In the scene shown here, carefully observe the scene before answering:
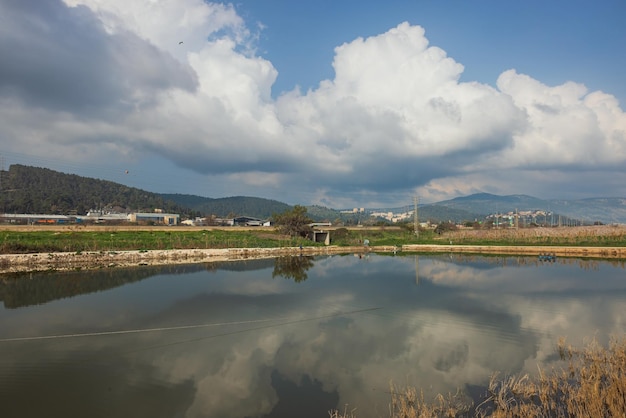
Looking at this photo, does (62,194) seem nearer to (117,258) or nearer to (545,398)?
(117,258)

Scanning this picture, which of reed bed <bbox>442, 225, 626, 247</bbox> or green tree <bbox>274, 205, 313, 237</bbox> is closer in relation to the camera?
reed bed <bbox>442, 225, 626, 247</bbox>

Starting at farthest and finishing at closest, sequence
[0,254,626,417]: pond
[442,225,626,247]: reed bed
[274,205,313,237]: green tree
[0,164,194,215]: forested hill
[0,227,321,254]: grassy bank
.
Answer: [0,164,194,215]: forested hill < [274,205,313,237]: green tree < [442,225,626,247]: reed bed < [0,227,321,254]: grassy bank < [0,254,626,417]: pond

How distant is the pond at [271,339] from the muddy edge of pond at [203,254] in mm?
7736

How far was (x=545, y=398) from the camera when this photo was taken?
721cm

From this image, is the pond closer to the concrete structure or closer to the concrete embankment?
the concrete embankment

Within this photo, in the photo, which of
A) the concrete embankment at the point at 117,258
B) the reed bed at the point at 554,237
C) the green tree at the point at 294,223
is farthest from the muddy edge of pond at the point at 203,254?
the green tree at the point at 294,223

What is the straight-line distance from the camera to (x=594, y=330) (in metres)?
12.1

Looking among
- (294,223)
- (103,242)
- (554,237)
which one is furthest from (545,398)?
(294,223)

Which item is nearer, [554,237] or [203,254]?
[203,254]

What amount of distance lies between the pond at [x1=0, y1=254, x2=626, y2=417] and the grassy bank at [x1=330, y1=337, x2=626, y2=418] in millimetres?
428

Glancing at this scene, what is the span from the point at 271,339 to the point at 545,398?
736cm

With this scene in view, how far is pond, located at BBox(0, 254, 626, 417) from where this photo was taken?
7.94 m

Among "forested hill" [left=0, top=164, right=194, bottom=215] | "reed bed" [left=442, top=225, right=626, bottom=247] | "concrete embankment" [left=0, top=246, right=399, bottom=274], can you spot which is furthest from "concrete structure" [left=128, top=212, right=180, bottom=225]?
"reed bed" [left=442, top=225, right=626, bottom=247]

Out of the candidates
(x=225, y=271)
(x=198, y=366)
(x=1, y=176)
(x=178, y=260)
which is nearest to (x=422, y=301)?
(x=198, y=366)
